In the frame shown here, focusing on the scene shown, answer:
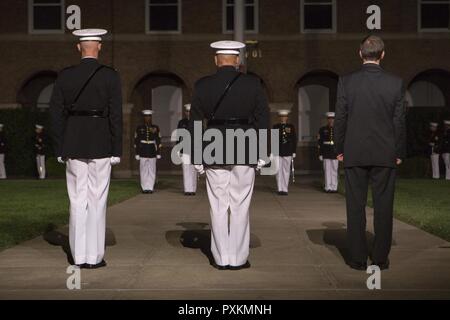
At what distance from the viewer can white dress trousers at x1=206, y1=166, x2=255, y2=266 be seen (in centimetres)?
771

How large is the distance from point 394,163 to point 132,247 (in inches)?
126

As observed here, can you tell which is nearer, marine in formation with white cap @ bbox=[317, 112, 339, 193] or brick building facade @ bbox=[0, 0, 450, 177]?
marine in formation with white cap @ bbox=[317, 112, 339, 193]

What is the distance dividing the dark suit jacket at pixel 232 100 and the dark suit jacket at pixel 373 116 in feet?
2.35

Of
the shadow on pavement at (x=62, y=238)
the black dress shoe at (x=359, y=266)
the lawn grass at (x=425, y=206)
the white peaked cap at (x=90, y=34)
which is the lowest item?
the lawn grass at (x=425, y=206)


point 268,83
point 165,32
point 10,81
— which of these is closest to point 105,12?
point 165,32

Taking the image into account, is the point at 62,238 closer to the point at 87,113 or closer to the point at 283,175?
the point at 87,113

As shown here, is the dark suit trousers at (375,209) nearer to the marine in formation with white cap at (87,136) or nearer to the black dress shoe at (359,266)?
the black dress shoe at (359,266)

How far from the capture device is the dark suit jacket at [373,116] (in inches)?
301

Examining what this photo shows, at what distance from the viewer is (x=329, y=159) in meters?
21.0

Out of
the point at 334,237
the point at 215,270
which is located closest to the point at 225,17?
the point at 334,237

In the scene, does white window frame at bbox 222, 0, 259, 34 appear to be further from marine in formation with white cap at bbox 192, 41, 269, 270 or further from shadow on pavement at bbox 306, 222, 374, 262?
marine in formation with white cap at bbox 192, 41, 269, 270

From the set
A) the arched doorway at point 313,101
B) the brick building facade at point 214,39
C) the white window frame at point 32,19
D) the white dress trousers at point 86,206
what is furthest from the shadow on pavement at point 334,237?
the white window frame at point 32,19

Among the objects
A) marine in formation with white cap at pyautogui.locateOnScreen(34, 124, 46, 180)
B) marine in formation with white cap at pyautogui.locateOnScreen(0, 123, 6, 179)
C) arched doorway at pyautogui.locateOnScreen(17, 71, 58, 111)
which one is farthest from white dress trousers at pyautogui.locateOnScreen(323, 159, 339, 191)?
arched doorway at pyautogui.locateOnScreen(17, 71, 58, 111)

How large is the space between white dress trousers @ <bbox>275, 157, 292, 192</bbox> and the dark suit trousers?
11514 mm
